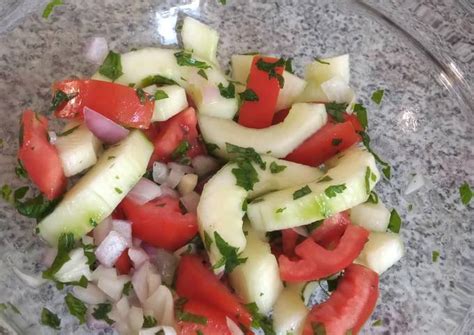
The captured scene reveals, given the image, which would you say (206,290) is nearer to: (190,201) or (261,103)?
(190,201)

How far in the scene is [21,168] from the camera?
1.21m

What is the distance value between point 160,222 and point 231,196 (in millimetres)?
134

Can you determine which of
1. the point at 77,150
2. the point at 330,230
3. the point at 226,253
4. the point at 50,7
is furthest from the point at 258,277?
the point at 50,7

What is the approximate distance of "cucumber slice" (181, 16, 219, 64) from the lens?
1.41 m

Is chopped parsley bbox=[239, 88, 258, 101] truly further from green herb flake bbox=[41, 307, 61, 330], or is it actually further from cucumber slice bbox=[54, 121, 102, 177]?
green herb flake bbox=[41, 307, 61, 330]

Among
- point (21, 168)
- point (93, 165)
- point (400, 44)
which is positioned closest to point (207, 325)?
point (93, 165)

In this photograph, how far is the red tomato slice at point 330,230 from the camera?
120 cm

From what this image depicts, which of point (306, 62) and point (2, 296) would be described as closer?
point (2, 296)

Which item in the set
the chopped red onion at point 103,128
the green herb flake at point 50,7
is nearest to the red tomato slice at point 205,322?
the chopped red onion at point 103,128

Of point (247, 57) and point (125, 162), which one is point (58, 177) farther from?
point (247, 57)

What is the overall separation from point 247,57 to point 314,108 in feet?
0.72

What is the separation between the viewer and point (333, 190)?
45.7 inches

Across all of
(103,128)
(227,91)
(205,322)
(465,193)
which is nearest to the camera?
(205,322)

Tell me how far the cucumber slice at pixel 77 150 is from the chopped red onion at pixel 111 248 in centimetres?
13
